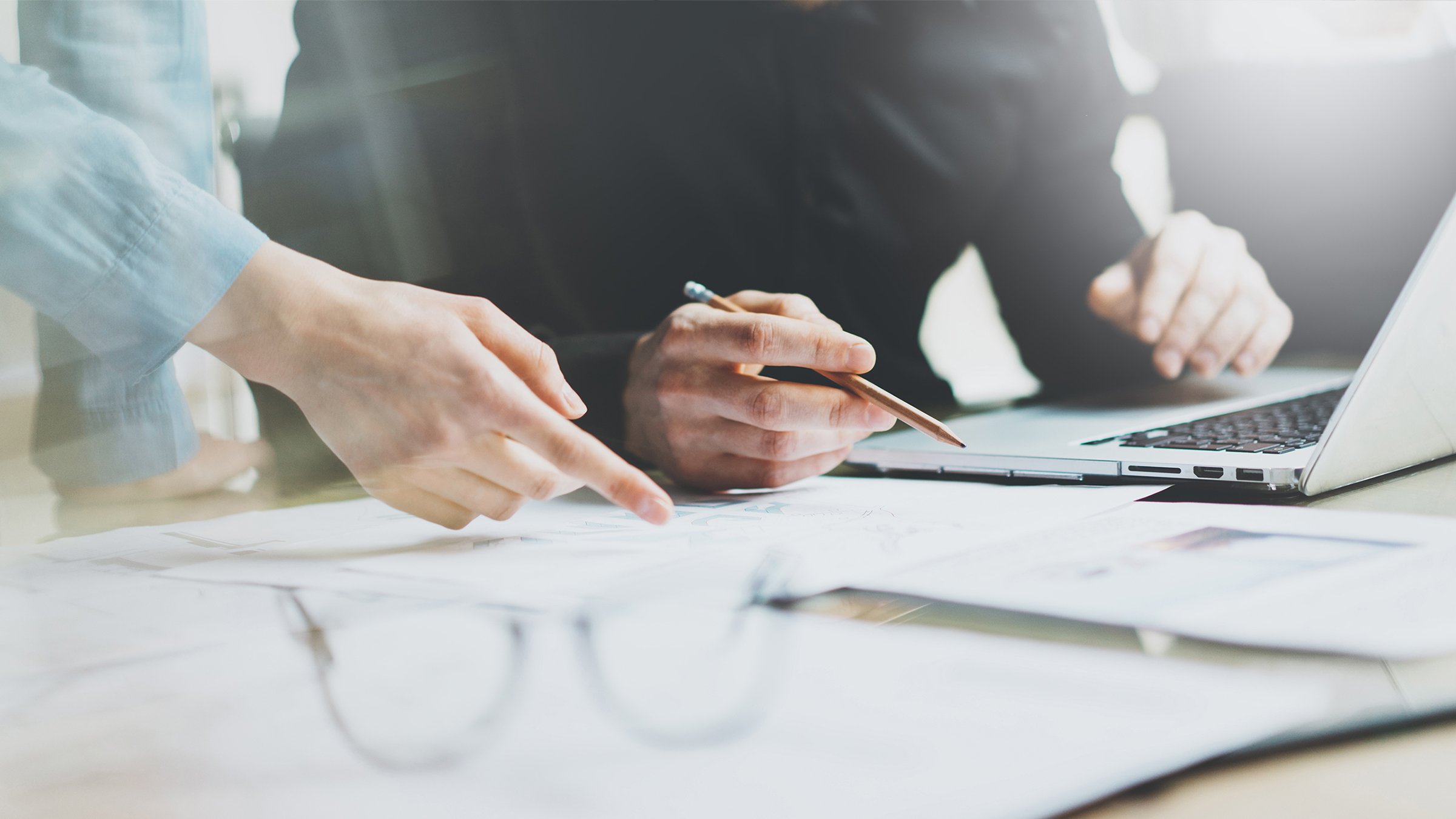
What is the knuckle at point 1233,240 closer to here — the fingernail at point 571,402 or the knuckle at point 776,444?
the knuckle at point 776,444

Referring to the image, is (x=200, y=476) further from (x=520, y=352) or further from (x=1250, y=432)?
(x=1250, y=432)

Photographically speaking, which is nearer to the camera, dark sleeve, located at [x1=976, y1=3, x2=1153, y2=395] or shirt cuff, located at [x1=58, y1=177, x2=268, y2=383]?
shirt cuff, located at [x1=58, y1=177, x2=268, y2=383]

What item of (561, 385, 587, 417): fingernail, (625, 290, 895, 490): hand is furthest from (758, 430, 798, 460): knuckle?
(561, 385, 587, 417): fingernail

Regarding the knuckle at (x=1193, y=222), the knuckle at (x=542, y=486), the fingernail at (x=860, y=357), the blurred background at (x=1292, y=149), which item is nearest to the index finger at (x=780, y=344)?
the fingernail at (x=860, y=357)

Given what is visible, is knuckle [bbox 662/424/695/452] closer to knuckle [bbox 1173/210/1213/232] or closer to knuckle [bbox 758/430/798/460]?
knuckle [bbox 758/430/798/460]

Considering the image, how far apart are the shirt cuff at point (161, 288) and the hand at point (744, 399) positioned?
0.59ft

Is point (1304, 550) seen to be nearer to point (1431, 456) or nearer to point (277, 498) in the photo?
point (1431, 456)

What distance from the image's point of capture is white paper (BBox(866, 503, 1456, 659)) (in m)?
0.16

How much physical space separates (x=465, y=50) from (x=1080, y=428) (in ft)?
1.02

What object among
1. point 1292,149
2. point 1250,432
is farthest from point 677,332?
point 1292,149

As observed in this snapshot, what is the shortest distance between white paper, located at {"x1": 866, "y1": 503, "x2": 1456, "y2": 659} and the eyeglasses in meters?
0.05

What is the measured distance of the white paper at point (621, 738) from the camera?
12 cm

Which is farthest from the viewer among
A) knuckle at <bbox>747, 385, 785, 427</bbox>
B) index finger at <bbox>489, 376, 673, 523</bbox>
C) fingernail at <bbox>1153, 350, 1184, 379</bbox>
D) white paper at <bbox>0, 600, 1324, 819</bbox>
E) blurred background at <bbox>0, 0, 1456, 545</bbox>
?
blurred background at <bbox>0, 0, 1456, 545</bbox>

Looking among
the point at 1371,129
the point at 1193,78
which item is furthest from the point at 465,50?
the point at 1371,129
